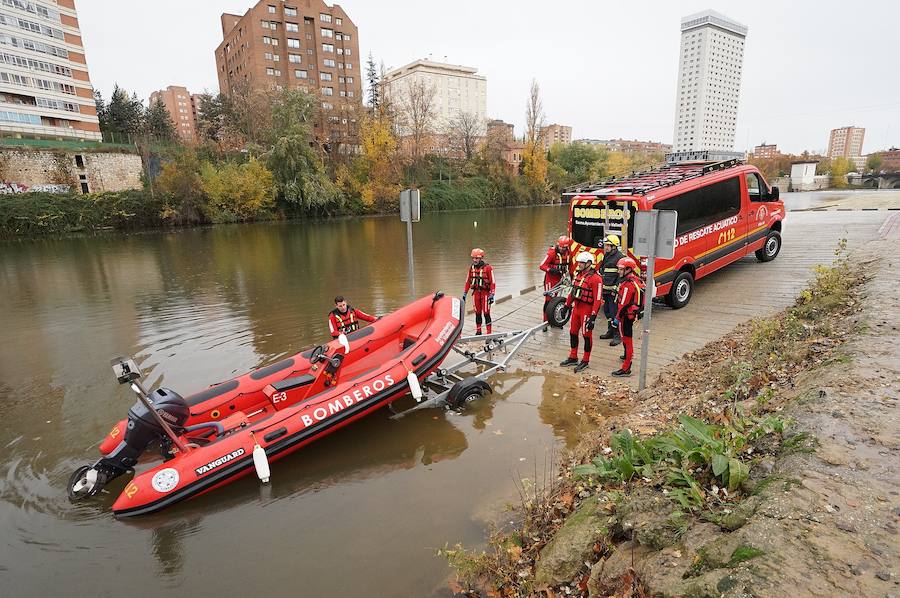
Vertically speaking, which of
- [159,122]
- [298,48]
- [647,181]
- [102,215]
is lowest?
[102,215]

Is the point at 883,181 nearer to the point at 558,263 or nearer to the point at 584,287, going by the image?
the point at 558,263

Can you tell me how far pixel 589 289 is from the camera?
6836mm

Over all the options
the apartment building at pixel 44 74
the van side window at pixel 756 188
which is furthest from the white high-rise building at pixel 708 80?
the van side window at pixel 756 188

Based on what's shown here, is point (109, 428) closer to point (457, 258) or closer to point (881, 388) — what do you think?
point (881, 388)

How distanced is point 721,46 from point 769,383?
164172 millimetres

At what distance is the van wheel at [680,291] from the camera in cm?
897

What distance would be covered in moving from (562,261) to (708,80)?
151258 mm

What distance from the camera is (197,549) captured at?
4.27 meters

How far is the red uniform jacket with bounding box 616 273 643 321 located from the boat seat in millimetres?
4284

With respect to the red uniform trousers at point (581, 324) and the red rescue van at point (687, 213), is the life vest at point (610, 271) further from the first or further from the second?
the red uniform trousers at point (581, 324)

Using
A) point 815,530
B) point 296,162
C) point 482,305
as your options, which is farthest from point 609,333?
point 296,162

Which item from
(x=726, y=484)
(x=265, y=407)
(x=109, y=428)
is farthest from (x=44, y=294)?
(x=726, y=484)

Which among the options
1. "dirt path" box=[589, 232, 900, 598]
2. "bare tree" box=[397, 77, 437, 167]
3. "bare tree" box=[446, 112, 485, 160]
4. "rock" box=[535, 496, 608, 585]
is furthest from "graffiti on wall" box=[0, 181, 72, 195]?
"dirt path" box=[589, 232, 900, 598]

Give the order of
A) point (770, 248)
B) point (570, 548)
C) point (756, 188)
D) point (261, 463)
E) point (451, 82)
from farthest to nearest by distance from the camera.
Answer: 1. point (451, 82)
2. point (770, 248)
3. point (756, 188)
4. point (261, 463)
5. point (570, 548)
